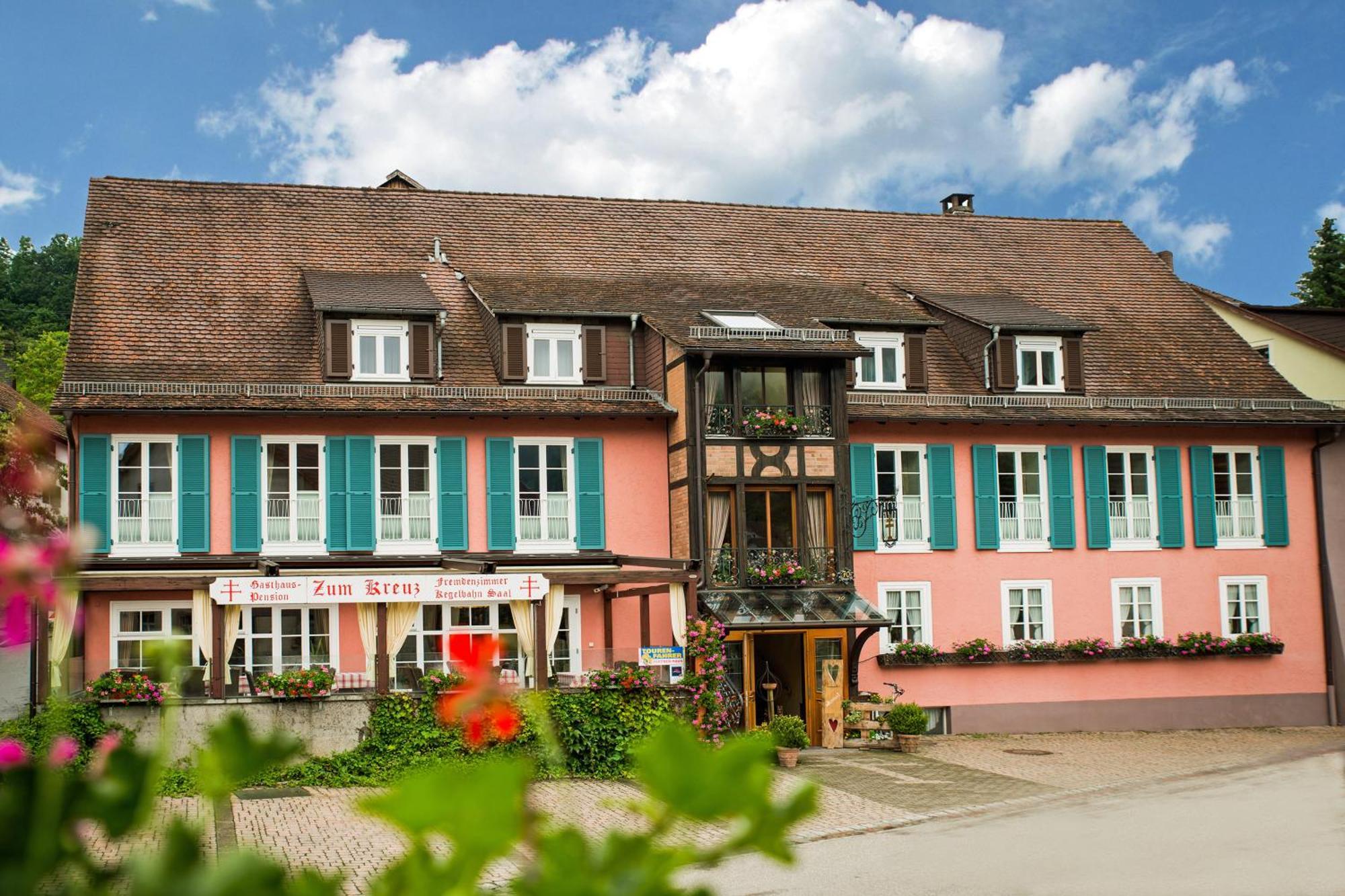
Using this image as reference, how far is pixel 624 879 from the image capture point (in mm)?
1129

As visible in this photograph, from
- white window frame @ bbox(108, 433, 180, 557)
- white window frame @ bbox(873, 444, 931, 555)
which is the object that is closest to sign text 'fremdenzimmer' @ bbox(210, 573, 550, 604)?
white window frame @ bbox(108, 433, 180, 557)

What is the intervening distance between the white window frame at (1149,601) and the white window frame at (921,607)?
365 cm

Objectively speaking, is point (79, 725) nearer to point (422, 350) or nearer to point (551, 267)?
point (422, 350)

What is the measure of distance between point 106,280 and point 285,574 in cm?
754

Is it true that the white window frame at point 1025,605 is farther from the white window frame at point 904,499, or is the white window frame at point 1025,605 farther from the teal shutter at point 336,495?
the teal shutter at point 336,495

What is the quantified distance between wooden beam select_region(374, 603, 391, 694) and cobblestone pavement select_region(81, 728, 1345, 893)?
1754 millimetres

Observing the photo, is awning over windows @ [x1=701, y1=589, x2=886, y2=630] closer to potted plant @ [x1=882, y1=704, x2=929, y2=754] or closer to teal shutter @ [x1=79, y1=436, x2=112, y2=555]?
potted plant @ [x1=882, y1=704, x2=929, y2=754]

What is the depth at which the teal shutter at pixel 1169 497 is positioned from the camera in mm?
28750

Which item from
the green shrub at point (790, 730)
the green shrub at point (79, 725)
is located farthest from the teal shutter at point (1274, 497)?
the green shrub at point (79, 725)

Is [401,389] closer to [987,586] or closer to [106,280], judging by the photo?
[106,280]

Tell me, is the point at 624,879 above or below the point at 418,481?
below

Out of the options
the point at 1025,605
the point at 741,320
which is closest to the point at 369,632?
the point at 741,320

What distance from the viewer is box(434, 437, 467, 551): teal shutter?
24.9 meters

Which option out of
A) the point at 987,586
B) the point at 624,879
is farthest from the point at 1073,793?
the point at 624,879
